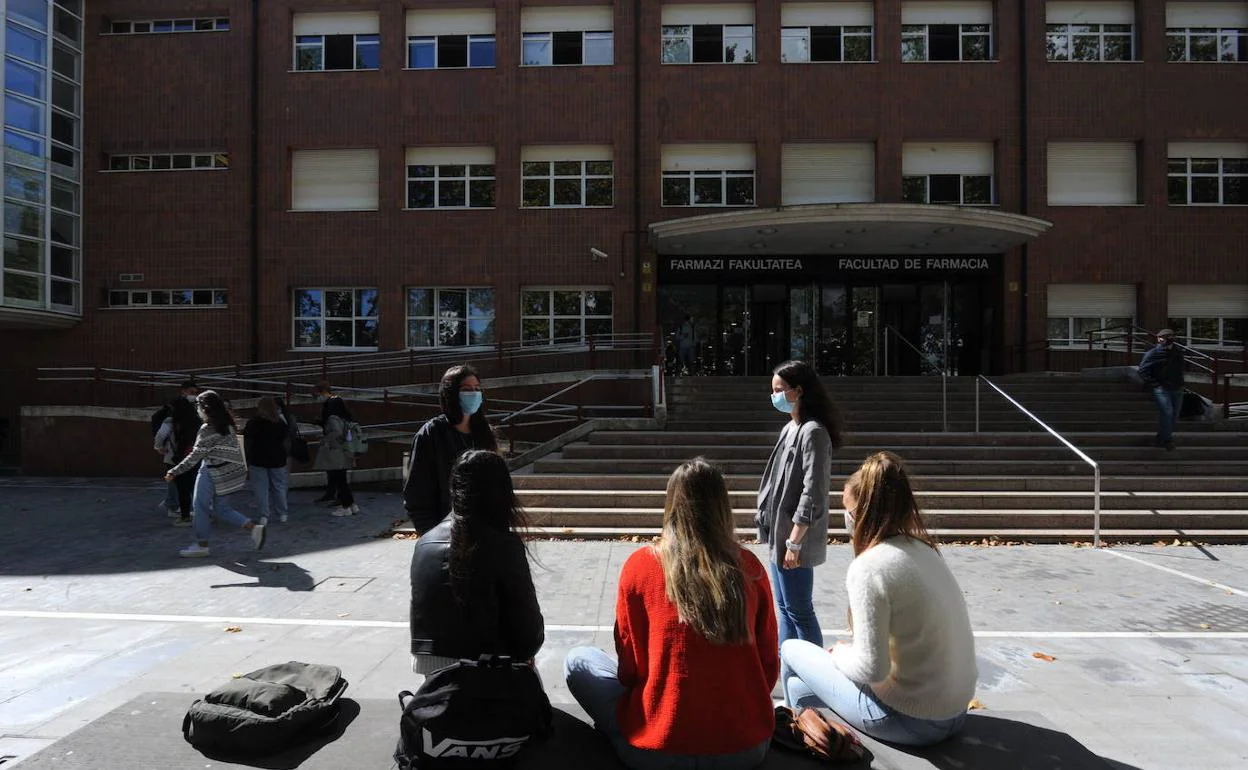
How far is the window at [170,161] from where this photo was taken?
1838 centimetres

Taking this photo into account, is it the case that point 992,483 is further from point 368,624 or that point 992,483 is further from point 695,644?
point 695,644

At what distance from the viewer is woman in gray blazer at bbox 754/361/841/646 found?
4.06 m

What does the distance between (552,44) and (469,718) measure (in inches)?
728

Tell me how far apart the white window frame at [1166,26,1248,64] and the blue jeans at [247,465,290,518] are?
21.6 m

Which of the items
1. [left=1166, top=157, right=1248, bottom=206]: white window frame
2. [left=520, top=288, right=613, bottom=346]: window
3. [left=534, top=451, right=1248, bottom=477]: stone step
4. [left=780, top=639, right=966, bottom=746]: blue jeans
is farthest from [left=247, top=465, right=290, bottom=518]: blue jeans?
[left=1166, top=157, right=1248, bottom=206]: white window frame

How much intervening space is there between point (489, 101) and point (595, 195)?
11.4ft

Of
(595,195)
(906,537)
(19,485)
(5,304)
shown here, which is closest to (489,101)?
(595,195)

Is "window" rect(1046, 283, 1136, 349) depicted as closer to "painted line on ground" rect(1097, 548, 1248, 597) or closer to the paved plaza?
the paved plaza

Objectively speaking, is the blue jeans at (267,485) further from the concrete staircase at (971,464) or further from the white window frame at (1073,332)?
the white window frame at (1073,332)

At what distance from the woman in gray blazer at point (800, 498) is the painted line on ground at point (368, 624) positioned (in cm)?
136

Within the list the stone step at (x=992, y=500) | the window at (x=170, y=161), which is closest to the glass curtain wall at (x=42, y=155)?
the window at (x=170, y=161)

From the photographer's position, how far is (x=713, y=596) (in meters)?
2.41

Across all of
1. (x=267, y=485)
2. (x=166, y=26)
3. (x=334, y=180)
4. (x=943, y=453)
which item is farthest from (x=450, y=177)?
(x=943, y=453)

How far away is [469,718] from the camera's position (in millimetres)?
2529
